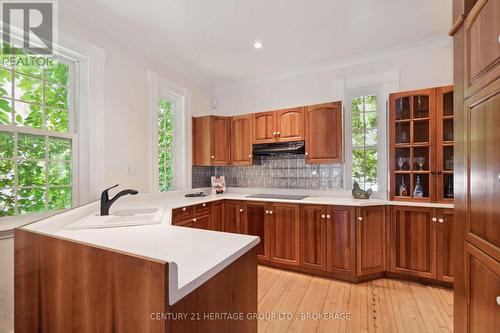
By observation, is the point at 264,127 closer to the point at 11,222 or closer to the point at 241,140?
the point at 241,140

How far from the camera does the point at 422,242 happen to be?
2.44 meters

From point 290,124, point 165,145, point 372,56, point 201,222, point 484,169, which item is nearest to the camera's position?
point 484,169

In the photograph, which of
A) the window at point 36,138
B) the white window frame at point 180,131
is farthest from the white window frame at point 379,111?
the window at point 36,138

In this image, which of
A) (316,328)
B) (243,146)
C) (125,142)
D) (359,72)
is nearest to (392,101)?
(359,72)

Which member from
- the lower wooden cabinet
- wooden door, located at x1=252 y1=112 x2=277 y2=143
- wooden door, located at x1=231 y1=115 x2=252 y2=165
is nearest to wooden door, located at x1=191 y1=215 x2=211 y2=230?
wooden door, located at x1=231 y1=115 x2=252 y2=165

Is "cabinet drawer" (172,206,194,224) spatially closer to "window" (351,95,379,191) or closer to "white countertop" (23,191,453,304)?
"white countertop" (23,191,453,304)

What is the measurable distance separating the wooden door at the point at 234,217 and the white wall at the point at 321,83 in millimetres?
1584

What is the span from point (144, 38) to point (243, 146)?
70.8 inches

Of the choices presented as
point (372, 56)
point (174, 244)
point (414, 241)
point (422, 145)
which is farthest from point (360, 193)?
point (174, 244)

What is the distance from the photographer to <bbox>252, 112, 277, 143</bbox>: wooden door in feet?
10.8

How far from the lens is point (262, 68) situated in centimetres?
339

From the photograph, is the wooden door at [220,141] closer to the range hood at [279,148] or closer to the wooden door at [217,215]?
the range hood at [279,148]

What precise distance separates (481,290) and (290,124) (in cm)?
244

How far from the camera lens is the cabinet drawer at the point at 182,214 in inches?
95.6
